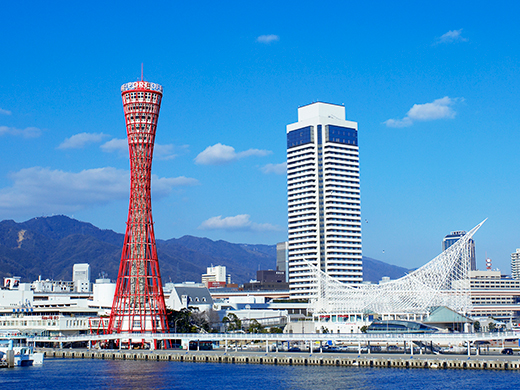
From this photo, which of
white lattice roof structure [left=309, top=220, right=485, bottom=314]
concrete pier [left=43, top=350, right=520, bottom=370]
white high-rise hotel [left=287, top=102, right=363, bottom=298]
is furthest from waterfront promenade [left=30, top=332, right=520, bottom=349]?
white high-rise hotel [left=287, top=102, right=363, bottom=298]

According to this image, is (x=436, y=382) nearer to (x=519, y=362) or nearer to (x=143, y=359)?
(x=519, y=362)

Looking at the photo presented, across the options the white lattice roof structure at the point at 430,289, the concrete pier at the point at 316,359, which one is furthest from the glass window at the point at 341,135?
the concrete pier at the point at 316,359

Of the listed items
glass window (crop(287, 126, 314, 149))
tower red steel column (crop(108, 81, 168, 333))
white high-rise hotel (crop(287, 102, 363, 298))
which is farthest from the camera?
glass window (crop(287, 126, 314, 149))

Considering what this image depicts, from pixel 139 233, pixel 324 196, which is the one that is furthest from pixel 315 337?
pixel 324 196

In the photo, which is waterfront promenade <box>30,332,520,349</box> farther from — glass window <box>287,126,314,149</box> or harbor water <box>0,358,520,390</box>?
glass window <box>287,126,314,149</box>

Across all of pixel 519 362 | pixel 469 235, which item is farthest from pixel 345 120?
pixel 519 362

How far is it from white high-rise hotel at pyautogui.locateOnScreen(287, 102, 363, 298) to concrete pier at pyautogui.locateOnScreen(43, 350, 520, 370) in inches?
→ 3393

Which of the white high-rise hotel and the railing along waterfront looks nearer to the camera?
the railing along waterfront

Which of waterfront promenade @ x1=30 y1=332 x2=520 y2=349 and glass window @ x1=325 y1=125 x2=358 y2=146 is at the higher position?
glass window @ x1=325 y1=125 x2=358 y2=146

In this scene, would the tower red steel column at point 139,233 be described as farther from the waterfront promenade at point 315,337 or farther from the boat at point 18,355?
the boat at point 18,355

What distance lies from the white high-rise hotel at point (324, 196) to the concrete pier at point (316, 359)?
86.2 metres

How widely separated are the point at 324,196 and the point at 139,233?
80770 mm

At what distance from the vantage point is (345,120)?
178 m

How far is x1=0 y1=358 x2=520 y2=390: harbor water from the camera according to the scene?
193ft
